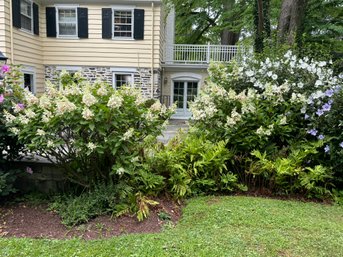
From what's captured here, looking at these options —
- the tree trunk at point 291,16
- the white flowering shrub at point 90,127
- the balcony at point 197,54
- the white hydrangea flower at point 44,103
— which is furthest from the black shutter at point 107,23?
the white hydrangea flower at point 44,103

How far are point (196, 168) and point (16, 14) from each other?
29.8ft

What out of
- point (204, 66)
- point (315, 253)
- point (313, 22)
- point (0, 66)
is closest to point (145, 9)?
point (204, 66)

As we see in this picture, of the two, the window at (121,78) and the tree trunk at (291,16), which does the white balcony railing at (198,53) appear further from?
the tree trunk at (291,16)

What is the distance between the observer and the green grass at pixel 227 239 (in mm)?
2564

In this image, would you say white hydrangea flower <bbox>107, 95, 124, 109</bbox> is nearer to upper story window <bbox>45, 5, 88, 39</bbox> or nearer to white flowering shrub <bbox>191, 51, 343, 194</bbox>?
white flowering shrub <bbox>191, 51, 343, 194</bbox>

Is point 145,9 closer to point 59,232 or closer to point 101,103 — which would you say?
point 101,103

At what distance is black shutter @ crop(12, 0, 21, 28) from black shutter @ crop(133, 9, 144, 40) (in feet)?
13.5

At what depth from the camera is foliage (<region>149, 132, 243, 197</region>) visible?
386 cm

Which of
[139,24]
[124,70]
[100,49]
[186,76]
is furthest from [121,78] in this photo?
[186,76]

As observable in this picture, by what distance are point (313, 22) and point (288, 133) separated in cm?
679

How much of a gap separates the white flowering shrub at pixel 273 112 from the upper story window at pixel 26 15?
8.23 m

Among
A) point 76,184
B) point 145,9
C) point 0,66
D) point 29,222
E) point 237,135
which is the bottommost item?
point 29,222

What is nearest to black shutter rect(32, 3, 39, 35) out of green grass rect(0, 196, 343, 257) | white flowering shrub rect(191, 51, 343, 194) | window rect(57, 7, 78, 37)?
window rect(57, 7, 78, 37)

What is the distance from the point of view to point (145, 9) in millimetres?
11812
